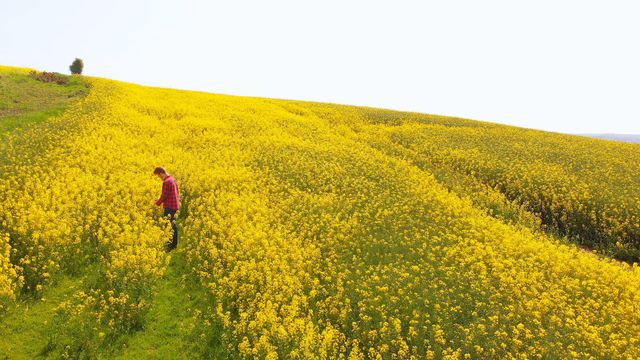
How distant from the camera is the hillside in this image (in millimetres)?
9148

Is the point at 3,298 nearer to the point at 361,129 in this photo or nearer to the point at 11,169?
the point at 11,169

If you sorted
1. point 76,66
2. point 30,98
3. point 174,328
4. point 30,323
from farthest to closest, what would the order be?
1. point 76,66
2. point 30,98
3. point 174,328
4. point 30,323

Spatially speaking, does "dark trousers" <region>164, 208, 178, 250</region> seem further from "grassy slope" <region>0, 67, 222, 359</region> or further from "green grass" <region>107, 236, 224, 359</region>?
"green grass" <region>107, 236, 224, 359</region>

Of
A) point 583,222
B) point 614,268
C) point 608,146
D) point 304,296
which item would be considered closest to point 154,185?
point 304,296

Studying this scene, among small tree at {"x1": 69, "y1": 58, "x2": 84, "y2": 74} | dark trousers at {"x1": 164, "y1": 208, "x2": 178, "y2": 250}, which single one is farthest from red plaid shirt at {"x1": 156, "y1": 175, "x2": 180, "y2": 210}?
small tree at {"x1": 69, "y1": 58, "x2": 84, "y2": 74}

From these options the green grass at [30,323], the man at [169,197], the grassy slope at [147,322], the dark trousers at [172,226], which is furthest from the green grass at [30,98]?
the grassy slope at [147,322]

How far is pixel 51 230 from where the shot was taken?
11406 mm

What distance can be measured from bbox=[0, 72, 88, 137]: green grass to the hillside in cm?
233

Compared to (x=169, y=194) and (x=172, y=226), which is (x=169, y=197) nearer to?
(x=169, y=194)

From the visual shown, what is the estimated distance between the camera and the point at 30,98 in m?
29.3

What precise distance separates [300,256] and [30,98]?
27.3m

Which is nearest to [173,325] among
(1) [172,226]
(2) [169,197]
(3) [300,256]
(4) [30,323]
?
(4) [30,323]

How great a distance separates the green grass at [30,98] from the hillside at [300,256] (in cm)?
233

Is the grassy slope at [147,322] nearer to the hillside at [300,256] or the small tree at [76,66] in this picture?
the hillside at [300,256]
